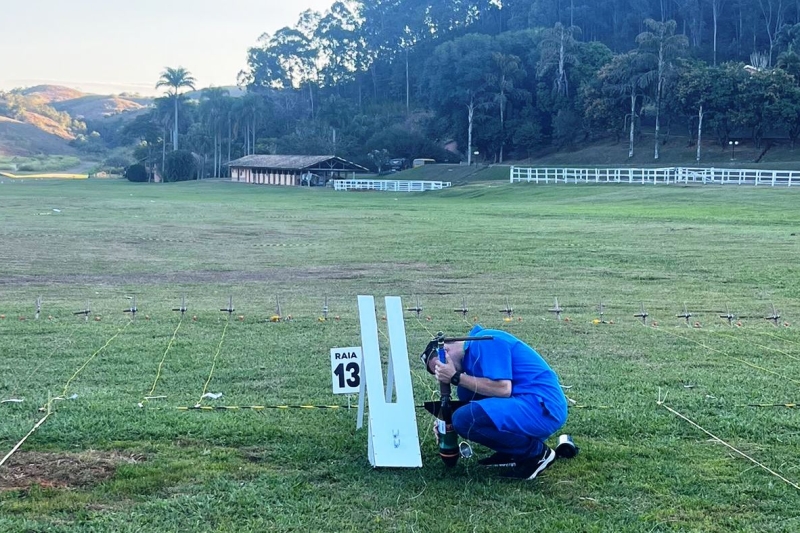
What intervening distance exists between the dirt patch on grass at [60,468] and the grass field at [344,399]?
20mm

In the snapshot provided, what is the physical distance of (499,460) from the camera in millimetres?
6051

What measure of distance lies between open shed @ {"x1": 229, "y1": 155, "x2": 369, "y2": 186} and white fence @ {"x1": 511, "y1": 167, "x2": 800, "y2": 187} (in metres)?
24.0

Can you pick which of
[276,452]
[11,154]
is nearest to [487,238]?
[276,452]

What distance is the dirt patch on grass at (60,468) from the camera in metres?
5.77

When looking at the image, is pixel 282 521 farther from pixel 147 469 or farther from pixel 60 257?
pixel 60 257

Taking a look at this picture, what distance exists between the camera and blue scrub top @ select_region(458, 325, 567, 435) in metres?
5.83

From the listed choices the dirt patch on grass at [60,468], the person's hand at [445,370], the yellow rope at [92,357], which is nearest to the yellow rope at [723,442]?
the person's hand at [445,370]

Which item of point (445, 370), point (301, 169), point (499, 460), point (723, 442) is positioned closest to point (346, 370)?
point (445, 370)

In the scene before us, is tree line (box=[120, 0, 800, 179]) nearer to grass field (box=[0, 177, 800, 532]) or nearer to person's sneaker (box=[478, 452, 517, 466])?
grass field (box=[0, 177, 800, 532])

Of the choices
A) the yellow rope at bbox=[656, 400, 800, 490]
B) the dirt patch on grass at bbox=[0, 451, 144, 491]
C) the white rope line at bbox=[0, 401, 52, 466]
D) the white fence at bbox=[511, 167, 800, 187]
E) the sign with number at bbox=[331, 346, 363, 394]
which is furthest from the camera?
the white fence at bbox=[511, 167, 800, 187]

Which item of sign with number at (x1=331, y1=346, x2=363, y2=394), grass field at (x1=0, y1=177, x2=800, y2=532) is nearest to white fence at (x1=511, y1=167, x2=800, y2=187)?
grass field at (x1=0, y1=177, x2=800, y2=532)

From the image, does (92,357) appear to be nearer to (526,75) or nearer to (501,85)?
(501,85)

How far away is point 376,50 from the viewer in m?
125

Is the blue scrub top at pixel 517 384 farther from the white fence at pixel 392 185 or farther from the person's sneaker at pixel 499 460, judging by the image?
the white fence at pixel 392 185
